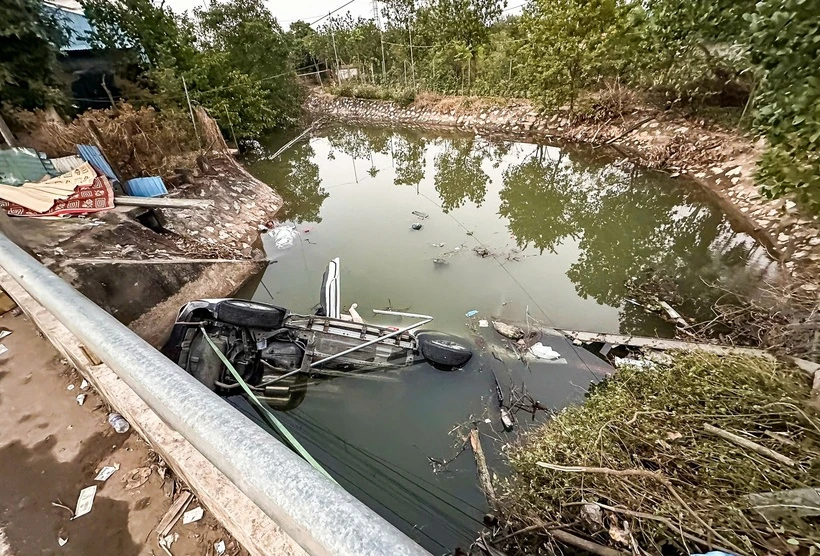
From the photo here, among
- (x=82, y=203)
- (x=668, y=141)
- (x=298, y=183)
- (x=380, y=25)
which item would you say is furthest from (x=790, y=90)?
(x=380, y=25)

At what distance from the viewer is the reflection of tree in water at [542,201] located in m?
7.73

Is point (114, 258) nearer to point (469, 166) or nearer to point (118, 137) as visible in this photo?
point (118, 137)

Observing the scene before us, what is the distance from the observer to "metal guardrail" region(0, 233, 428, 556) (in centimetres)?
70

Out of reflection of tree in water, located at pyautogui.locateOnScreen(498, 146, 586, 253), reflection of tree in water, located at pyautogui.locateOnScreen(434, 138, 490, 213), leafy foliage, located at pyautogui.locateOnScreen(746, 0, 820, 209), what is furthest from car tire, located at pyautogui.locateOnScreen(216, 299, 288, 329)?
reflection of tree in water, located at pyautogui.locateOnScreen(434, 138, 490, 213)

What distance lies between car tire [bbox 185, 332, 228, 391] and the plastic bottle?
6.54 ft

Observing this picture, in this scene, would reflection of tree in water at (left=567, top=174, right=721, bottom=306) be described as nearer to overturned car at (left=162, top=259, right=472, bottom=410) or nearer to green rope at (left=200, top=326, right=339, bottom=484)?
overturned car at (left=162, top=259, right=472, bottom=410)

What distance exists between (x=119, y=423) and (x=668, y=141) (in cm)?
1345

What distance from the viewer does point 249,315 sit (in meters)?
3.88

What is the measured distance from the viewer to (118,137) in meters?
6.89

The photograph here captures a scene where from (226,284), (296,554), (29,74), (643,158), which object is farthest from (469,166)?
(296,554)

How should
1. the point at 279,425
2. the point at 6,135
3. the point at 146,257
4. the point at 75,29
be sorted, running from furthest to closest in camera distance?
the point at 75,29, the point at 6,135, the point at 146,257, the point at 279,425

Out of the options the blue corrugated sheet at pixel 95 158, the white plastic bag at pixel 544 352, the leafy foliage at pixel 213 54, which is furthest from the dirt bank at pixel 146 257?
the leafy foliage at pixel 213 54

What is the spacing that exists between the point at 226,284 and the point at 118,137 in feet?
12.4

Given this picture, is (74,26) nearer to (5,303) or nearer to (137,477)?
(5,303)
